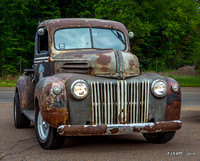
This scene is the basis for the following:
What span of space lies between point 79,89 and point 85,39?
5.99 ft

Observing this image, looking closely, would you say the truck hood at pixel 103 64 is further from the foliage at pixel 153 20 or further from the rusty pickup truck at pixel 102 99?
the foliage at pixel 153 20

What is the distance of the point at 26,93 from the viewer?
8211mm

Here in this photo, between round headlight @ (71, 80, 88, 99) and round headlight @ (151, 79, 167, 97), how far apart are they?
1069 millimetres

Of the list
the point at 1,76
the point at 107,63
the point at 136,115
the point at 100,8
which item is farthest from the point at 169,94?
the point at 100,8

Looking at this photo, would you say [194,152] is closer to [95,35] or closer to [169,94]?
[169,94]

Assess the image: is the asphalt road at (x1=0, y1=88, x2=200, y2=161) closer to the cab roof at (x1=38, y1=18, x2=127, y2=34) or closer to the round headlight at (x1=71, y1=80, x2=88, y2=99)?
the round headlight at (x1=71, y1=80, x2=88, y2=99)

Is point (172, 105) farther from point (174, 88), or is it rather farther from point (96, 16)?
point (96, 16)

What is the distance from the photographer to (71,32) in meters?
7.20

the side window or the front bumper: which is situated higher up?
the side window

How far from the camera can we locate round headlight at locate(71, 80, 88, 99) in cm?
552

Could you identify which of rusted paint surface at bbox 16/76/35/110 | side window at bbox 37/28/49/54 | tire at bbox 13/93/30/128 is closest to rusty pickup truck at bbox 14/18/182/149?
side window at bbox 37/28/49/54

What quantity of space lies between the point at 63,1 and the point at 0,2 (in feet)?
30.3

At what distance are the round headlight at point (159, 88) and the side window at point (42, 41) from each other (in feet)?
7.87

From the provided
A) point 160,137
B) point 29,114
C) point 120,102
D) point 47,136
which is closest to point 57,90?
point 47,136
